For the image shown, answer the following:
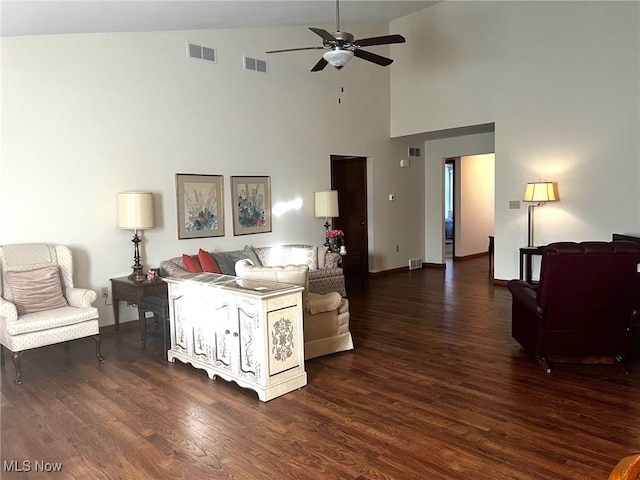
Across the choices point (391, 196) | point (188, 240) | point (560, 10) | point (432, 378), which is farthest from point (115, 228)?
point (560, 10)

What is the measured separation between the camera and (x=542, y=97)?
718 cm

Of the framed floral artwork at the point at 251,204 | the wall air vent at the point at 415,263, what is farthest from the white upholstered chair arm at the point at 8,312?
the wall air vent at the point at 415,263

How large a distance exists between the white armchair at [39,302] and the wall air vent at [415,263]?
6453 mm

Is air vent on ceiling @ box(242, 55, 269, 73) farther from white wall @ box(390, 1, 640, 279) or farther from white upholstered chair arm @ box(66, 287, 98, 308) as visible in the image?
white upholstered chair arm @ box(66, 287, 98, 308)

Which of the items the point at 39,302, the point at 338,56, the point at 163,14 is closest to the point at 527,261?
the point at 338,56

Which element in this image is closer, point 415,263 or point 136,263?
point 136,263

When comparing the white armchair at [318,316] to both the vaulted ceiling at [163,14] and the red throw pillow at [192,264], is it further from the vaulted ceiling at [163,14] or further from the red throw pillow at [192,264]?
the vaulted ceiling at [163,14]

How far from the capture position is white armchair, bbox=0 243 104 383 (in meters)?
4.06

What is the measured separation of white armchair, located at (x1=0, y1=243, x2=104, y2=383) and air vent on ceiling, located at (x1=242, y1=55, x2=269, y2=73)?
3488 millimetres

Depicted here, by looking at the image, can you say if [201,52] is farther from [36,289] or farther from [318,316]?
[318,316]

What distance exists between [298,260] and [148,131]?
263 cm

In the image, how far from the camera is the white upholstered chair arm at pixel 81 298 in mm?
4613

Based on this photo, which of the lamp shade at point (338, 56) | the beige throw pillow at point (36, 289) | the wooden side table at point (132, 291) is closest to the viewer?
the beige throw pillow at point (36, 289)

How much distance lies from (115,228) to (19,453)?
3134mm
